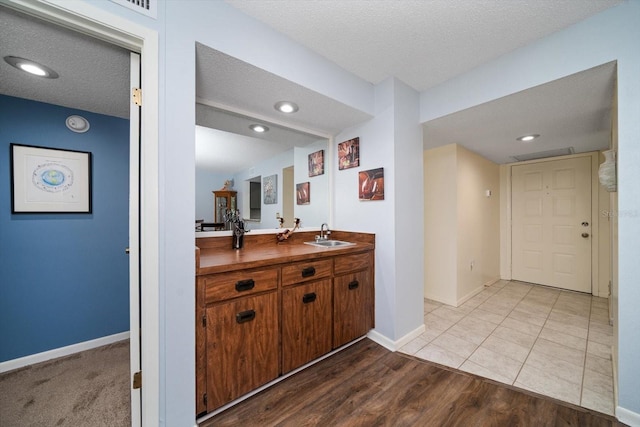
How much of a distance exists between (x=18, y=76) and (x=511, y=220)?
20.4 ft

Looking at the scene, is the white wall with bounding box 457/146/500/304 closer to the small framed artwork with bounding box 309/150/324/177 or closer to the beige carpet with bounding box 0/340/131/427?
the small framed artwork with bounding box 309/150/324/177

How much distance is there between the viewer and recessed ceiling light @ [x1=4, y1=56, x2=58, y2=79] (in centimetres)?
142

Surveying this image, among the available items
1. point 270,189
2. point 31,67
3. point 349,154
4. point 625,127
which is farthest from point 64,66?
point 625,127

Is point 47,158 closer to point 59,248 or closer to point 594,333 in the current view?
point 59,248

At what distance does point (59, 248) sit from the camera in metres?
2.02

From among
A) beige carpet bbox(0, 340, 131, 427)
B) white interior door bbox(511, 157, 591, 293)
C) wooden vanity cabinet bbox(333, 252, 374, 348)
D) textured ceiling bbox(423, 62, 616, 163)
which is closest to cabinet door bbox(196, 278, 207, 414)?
beige carpet bbox(0, 340, 131, 427)

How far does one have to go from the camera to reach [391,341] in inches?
82.1

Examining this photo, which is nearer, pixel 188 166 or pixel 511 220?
pixel 188 166

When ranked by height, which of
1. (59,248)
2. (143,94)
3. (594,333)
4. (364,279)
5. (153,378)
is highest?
(143,94)

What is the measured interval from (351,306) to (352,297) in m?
0.08

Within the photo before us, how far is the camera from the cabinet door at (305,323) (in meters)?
1.64

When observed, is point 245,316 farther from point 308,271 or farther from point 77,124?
point 77,124

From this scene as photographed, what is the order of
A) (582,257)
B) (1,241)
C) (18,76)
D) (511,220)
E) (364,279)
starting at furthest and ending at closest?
(511,220), (582,257), (364,279), (1,241), (18,76)

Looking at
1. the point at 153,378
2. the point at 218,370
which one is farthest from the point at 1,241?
the point at 218,370
